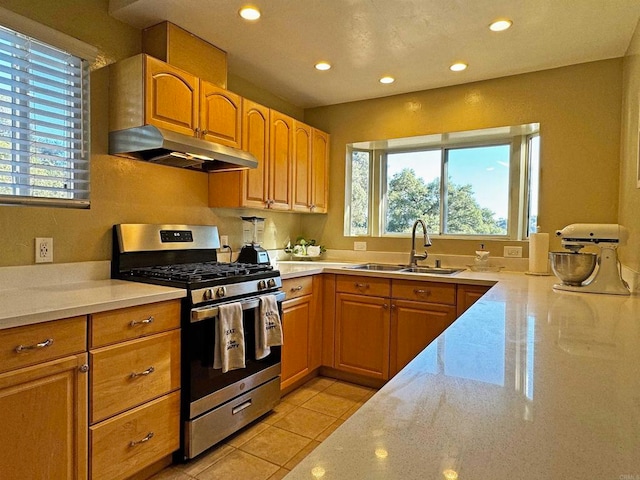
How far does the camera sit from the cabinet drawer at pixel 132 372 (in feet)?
5.16

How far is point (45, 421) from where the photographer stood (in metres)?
1.42

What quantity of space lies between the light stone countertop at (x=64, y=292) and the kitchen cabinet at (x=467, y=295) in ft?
5.81

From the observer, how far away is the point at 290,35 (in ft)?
7.95

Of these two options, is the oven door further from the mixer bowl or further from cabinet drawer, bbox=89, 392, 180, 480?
the mixer bowl

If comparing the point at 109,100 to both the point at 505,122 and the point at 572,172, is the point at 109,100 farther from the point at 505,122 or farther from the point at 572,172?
the point at 572,172

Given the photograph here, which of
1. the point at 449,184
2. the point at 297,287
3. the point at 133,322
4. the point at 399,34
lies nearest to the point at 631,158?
the point at 449,184

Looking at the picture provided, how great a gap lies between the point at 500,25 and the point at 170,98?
1932 millimetres

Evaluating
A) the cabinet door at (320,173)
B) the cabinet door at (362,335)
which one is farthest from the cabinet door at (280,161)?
the cabinet door at (362,335)

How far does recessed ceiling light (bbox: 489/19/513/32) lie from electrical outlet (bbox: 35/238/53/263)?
8.76ft

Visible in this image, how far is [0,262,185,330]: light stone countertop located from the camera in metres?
1.39

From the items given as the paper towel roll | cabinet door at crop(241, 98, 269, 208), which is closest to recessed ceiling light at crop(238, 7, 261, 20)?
cabinet door at crop(241, 98, 269, 208)

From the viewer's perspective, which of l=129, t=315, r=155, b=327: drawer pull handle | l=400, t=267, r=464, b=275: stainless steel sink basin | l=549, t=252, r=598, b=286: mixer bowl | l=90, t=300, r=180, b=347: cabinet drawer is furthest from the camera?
l=400, t=267, r=464, b=275: stainless steel sink basin

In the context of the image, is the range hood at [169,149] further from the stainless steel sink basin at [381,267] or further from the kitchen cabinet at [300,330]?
the stainless steel sink basin at [381,267]

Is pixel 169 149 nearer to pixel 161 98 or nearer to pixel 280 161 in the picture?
pixel 161 98
